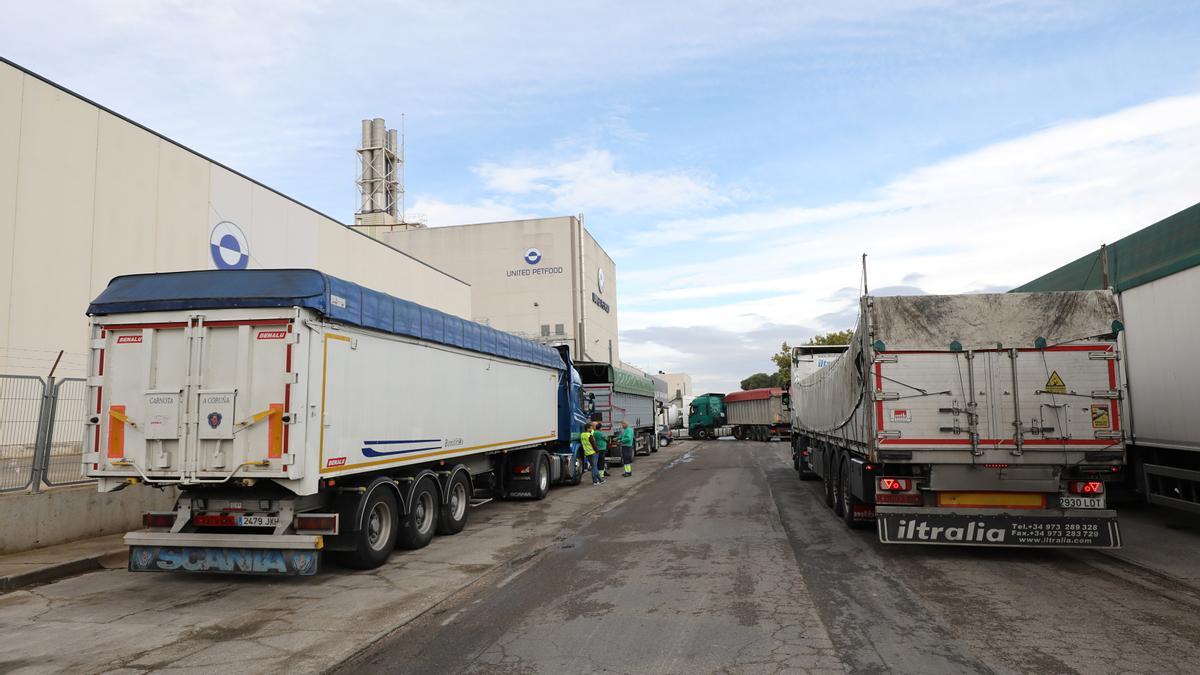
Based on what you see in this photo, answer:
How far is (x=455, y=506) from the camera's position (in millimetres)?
10820

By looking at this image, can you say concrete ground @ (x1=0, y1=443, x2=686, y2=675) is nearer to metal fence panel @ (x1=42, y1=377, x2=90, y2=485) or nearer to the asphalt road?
the asphalt road

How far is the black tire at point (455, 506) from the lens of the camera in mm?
10391

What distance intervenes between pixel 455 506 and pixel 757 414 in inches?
1461

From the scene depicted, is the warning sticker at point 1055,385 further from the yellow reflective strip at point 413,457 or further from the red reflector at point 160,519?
the red reflector at point 160,519

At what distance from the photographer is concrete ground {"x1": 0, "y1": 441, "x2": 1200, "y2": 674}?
16.4 ft

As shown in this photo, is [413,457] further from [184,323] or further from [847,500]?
[847,500]

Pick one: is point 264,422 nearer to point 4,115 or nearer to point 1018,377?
point 1018,377

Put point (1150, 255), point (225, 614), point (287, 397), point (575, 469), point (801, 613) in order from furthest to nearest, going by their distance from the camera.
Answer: point (575, 469)
point (1150, 255)
point (287, 397)
point (225, 614)
point (801, 613)

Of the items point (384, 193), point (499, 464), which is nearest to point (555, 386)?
point (499, 464)

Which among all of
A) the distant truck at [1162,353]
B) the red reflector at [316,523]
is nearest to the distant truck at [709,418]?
the distant truck at [1162,353]

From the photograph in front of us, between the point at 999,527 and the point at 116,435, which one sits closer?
the point at 116,435

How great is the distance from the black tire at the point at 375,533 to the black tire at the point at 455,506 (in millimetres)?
1501

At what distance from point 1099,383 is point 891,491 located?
8.39 ft

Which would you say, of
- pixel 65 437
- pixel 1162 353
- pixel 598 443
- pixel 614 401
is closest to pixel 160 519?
pixel 65 437
